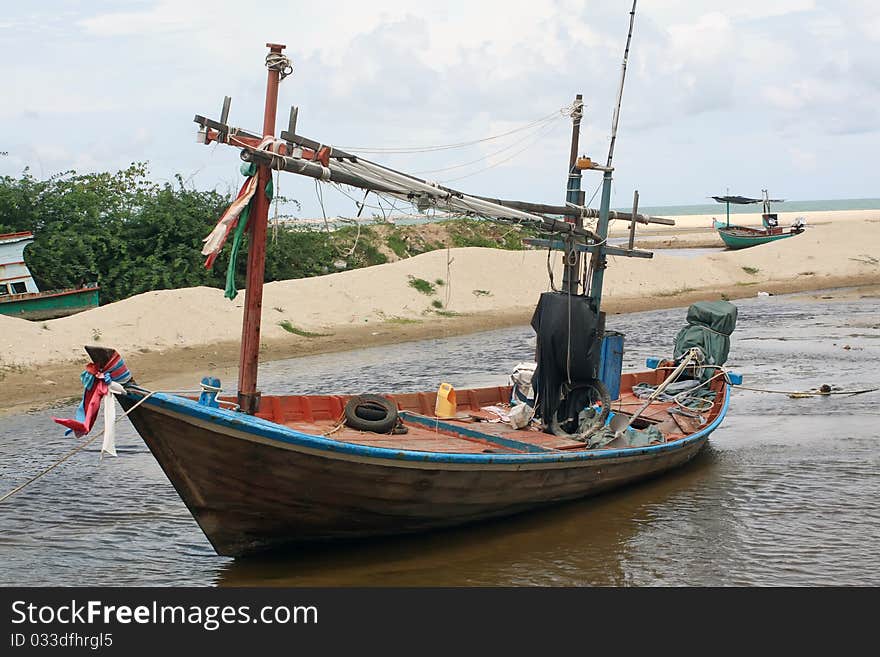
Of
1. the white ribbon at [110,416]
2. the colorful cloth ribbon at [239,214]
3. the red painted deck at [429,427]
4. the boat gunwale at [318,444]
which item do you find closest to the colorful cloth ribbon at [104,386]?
the white ribbon at [110,416]

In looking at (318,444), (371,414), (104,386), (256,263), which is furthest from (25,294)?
(318,444)

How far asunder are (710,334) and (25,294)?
17.4m

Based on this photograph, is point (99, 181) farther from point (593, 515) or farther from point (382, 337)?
point (593, 515)

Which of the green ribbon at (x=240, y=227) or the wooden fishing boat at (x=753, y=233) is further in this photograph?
the wooden fishing boat at (x=753, y=233)

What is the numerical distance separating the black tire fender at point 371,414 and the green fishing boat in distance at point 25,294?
52.8ft

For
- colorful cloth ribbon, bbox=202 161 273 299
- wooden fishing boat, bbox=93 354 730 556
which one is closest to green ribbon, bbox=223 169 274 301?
colorful cloth ribbon, bbox=202 161 273 299

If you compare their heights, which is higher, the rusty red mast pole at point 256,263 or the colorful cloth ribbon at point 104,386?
the rusty red mast pole at point 256,263

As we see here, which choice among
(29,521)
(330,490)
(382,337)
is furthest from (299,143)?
(382,337)

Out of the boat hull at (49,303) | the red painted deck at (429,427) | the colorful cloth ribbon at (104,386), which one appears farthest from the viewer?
the boat hull at (49,303)

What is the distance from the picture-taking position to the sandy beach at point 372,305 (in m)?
20.4

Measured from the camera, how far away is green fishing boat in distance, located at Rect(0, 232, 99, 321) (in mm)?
24281

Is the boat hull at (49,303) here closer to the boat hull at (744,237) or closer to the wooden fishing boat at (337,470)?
the wooden fishing boat at (337,470)

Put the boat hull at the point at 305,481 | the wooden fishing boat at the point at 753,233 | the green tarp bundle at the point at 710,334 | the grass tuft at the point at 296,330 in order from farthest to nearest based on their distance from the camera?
the wooden fishing boat at the point at 753,233 < the grass tuft at the point at 296,330 < the green tarp bundle at the point at 710,334 < the boat hull at the point at 305,481

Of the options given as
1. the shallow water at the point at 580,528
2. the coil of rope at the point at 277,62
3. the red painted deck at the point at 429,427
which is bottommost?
the shallow water at the point at 580,528
